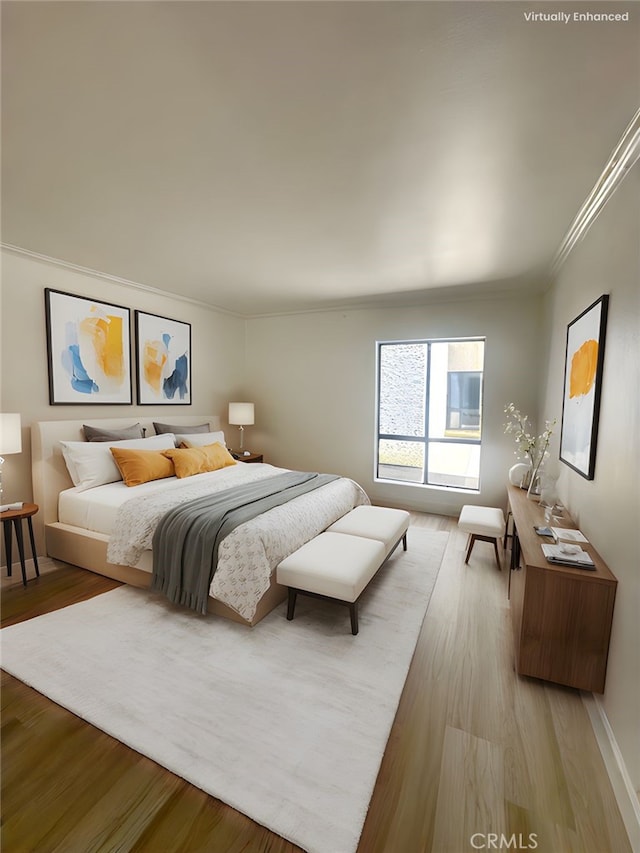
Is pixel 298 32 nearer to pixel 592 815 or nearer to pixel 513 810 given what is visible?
pixel 513 810

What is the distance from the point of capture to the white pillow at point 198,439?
13.5 feet

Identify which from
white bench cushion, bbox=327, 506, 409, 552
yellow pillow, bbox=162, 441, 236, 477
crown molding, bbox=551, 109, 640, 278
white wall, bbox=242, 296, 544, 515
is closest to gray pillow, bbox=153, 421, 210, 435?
yellow pillow, bbox=162, 441, 236, 477

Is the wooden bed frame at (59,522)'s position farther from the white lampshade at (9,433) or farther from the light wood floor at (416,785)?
the light wood floor at (416,785)

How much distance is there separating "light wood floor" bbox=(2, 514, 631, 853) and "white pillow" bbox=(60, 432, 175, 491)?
1612 mm

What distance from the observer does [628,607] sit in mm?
1490

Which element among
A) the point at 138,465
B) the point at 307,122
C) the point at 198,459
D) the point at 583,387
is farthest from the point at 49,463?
the point at 583,387

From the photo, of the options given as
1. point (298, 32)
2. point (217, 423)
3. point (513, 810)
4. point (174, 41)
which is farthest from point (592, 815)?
point (217, 423)

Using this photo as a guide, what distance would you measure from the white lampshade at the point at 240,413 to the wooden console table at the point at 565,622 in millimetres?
3943

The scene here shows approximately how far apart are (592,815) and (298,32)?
9.41 ft

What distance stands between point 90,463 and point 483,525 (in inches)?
137

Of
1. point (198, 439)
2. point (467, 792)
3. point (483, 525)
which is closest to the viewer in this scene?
point (467, 792)

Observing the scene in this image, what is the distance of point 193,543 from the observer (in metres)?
2.42

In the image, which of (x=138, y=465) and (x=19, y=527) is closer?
(x=19, y=527)

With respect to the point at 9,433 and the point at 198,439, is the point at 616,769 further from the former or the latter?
the point at 198,439
